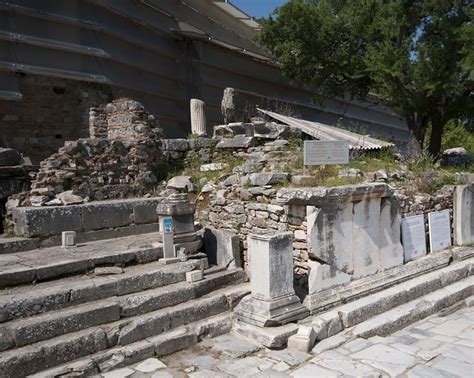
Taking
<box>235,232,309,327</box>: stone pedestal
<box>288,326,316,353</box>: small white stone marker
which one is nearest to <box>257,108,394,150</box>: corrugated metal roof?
<box>235,232,309,327</box>: stone pedestal

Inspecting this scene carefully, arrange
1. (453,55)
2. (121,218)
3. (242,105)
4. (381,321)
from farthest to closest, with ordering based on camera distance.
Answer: (242,105) → (453,55) → (121,218) → (381,321)

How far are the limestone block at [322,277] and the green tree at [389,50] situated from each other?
31.4 feet

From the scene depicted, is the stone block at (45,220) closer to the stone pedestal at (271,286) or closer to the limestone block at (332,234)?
the stone pedestal at (271,286)

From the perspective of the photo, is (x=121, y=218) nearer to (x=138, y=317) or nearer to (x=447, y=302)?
(x=138, y=317)

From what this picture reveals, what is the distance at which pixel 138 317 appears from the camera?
5.26 metres

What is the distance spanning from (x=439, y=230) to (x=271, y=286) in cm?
416

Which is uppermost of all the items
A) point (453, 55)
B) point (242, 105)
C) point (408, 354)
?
point (453, 55)

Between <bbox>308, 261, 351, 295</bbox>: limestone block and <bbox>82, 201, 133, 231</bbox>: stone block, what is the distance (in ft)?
11.2

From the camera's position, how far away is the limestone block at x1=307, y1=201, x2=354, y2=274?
599cm

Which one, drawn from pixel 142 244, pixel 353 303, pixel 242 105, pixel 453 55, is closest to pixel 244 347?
pixel 353 303

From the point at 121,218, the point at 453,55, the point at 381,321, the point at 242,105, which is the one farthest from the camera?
the point at 242,105

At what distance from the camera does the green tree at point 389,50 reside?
47.9 feet

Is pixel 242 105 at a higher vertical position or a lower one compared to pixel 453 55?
lower

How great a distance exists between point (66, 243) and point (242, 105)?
1030 centimetres
